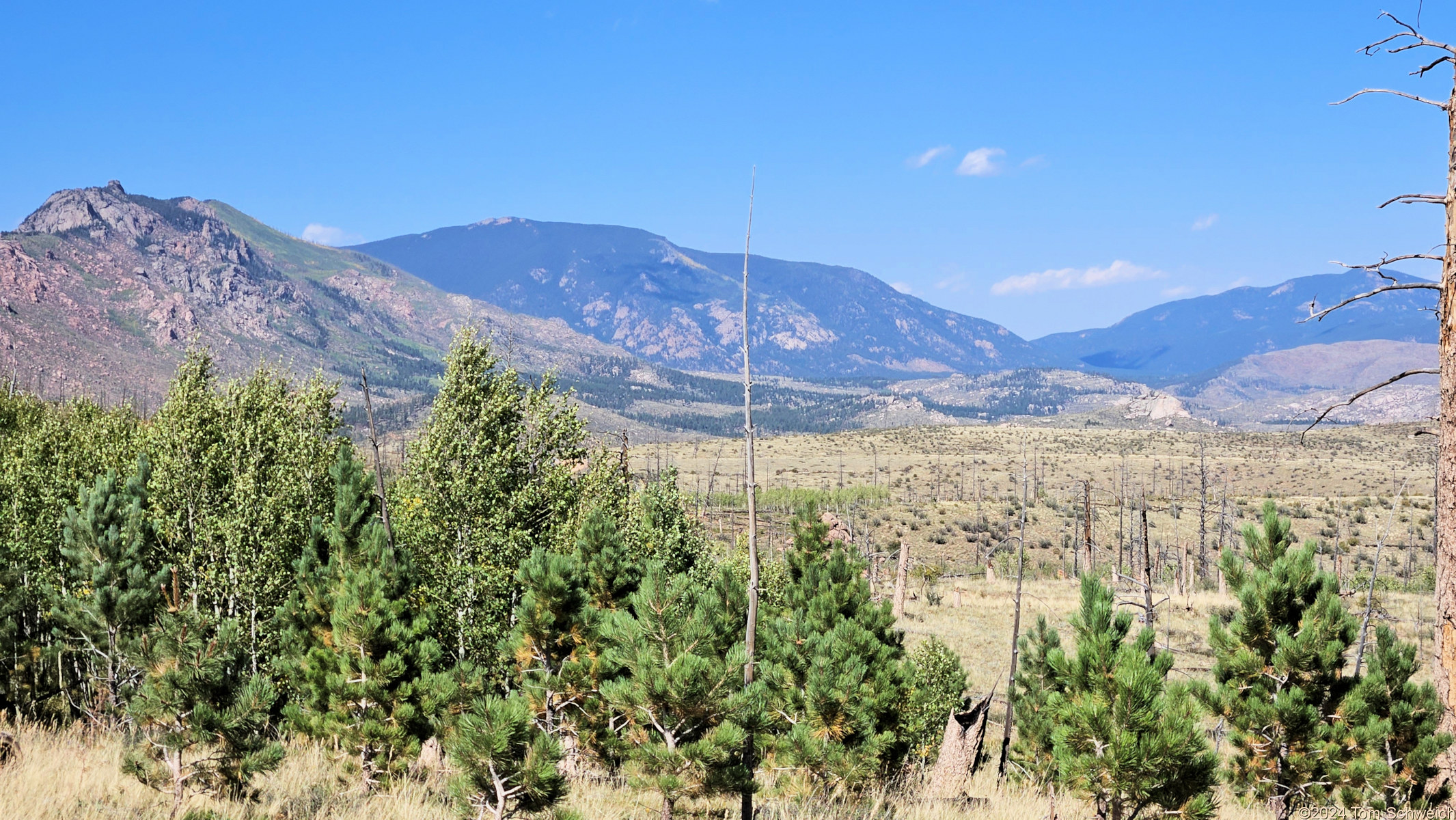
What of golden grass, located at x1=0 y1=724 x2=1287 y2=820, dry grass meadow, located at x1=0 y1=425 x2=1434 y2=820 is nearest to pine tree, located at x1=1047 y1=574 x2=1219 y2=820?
dry grass meadow, located at x1=0 y1=425 x2=1434 y2=820

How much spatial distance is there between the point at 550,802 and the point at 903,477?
110679mm

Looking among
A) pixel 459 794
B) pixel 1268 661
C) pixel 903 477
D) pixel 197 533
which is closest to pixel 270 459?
pixel 197 533

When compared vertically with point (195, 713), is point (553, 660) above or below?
below

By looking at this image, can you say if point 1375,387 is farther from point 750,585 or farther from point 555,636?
point 555,636

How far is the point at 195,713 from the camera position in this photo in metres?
9.20

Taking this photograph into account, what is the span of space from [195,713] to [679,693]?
4.86m

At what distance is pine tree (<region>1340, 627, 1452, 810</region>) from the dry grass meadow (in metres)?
1.52

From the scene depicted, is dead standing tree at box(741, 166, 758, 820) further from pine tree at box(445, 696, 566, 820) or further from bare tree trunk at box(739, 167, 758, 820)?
pine tree at box(445, 696, 566, 820)


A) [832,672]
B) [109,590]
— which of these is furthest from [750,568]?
[109,590]

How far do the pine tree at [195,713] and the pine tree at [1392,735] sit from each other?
11613mm

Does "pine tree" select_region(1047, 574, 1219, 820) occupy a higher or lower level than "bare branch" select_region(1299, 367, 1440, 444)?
lower

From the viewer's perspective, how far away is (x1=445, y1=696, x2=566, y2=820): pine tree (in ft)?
24.0

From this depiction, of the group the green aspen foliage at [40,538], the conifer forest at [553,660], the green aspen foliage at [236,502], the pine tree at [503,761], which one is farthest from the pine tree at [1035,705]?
the green aspen foliage at [40,538]

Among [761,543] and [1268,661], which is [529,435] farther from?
[761,543]
